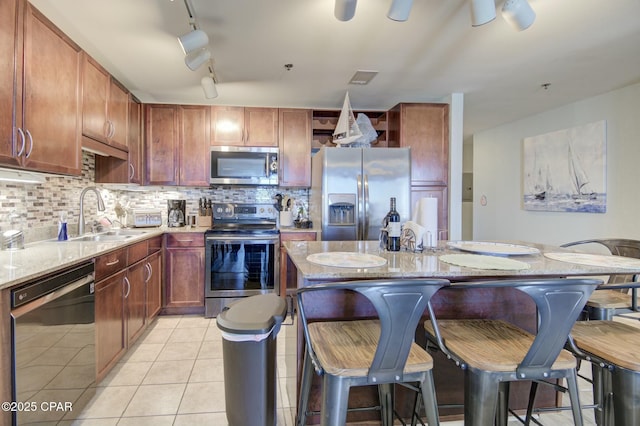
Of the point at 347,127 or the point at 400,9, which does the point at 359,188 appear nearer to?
the point at 347,127

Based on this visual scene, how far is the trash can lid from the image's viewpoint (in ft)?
4.45

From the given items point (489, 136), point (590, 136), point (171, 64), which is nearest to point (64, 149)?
point (171, 64)

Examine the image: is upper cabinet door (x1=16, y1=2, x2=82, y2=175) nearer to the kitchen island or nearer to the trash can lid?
the trash can lid

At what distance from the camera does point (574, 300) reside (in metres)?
1.03

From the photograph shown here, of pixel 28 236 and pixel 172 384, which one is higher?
pixel 28 236

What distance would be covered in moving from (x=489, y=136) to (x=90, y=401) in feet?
19.0

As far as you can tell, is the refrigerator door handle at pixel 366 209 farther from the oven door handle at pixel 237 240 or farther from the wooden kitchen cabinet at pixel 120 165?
the wooden kitchen cabinet at pixel 120 165

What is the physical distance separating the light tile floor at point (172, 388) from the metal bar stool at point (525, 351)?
2.54 feet

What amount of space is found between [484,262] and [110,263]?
2.15 m

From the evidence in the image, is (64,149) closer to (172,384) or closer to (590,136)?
(172,384)

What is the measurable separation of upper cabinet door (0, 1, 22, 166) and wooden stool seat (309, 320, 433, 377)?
1641 millimetres

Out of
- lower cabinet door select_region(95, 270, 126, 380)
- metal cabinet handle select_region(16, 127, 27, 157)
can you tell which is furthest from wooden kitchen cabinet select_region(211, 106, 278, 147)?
metal cabinet handle select_region(16, 127, 27, 157)

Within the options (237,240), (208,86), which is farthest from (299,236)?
(208,86)

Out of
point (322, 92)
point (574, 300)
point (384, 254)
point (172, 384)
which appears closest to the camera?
point (574, 300)
